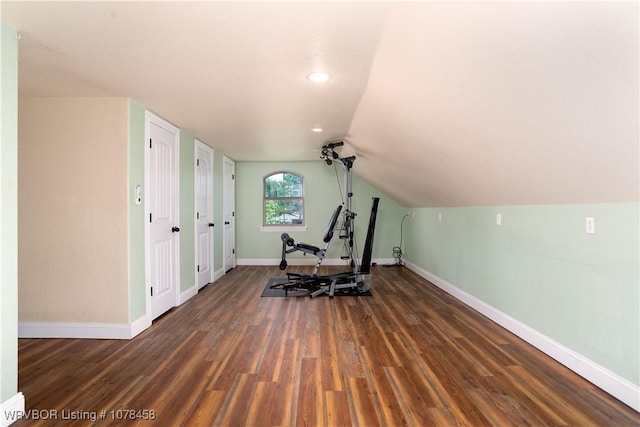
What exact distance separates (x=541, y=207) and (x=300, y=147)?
3.44m

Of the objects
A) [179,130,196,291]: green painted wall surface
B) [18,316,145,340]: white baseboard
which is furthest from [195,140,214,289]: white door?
[18,316,145,340]: white baseboard

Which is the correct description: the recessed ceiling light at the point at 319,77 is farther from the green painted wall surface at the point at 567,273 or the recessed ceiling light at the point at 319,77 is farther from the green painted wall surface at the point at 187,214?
the green painted wall surface at the point at 187,214

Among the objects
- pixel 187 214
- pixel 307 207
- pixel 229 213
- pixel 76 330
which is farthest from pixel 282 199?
pixel 76 330

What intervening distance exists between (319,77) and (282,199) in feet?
14.8

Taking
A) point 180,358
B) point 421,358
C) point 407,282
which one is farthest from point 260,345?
point 407,282

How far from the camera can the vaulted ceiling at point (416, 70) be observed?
4.83ft

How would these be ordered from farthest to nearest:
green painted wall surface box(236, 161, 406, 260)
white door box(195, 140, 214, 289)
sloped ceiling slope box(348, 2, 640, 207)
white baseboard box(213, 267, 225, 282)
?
green painted wall surface box(236, 161, 406, 260) < white baseboard box(213, 267, 225, 282) < white door box(195, 140, 214, 289) < sloped ceiling slope box(348, 2, 640, 207)

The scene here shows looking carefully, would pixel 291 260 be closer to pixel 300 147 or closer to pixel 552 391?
pixel 300 147

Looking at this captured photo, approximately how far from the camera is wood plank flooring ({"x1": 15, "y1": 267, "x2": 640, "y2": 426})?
5.88 feet

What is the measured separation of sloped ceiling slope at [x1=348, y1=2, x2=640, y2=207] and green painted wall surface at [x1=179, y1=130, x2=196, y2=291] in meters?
2.42

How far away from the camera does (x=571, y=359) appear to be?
7.50 ft

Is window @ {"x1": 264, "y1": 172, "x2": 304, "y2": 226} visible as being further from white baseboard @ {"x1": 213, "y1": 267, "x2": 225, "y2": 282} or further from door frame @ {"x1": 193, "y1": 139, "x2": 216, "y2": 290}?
door frame @ {"x1": 193, "y1": 139, "x2": 216, "y2": 290}

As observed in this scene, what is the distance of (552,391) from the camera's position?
6.58 ft

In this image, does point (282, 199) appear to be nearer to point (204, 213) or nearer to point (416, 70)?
point (204, 213)
